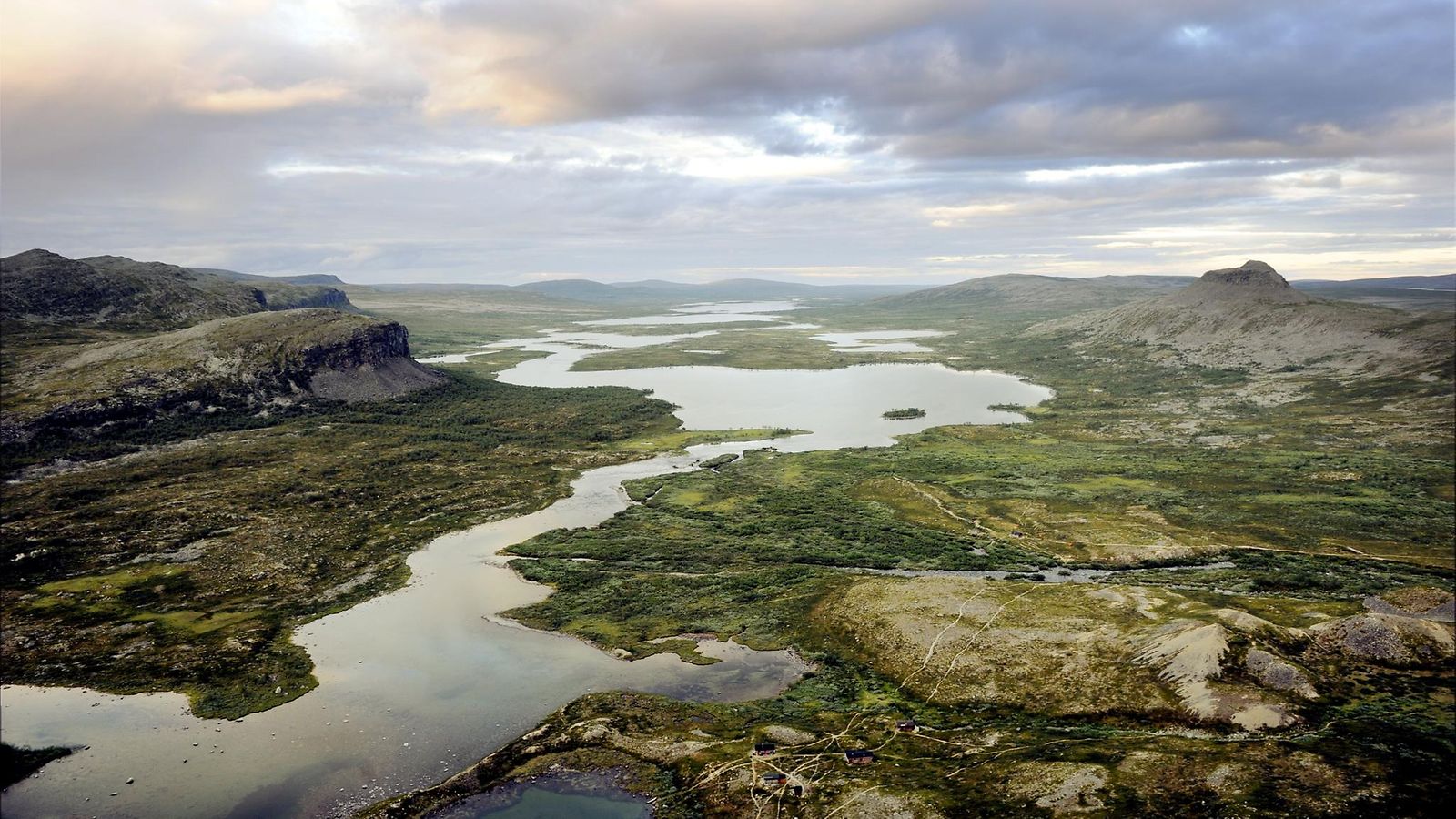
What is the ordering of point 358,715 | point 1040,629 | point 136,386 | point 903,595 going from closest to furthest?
point 358,715 → point 1040,629 → point 903,595 → point 136,386

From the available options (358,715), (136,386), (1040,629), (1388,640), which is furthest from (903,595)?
(136,386)

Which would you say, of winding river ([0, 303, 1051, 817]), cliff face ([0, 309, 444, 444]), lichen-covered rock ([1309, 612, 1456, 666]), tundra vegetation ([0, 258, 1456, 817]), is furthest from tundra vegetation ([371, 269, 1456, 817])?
cliff face ([0, 309, 444, 444])

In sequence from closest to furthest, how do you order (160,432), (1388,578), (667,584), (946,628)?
(946,628)
(1388,578)
(667,584)
(160,432)

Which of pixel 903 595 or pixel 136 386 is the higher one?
pixel 136 386

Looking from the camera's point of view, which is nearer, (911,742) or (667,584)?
(911,742)

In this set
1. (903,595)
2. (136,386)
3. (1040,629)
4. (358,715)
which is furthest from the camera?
(136,386)

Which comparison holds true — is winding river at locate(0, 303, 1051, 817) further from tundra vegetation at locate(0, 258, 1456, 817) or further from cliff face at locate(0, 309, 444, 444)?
cliff face at locate(0, 309, 444, 444)

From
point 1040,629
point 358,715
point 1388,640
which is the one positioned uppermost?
point 1388,640

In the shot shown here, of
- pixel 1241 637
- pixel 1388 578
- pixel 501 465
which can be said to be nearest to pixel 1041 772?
pixel 1241 637

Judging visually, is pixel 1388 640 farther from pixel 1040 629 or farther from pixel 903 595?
pixel 903 595

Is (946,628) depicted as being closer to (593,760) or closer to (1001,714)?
(1001,714)

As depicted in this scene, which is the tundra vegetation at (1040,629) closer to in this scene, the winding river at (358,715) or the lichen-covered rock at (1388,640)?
the lichen-covered rock at (1388,640)
